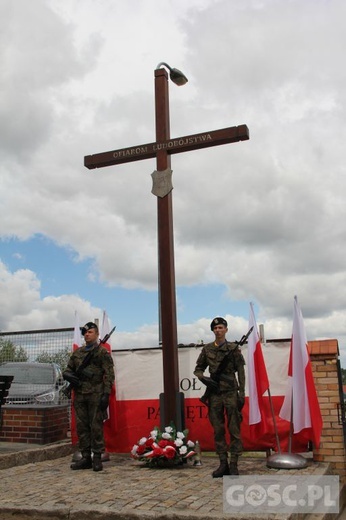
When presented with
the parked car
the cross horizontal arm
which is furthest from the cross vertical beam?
the parked car

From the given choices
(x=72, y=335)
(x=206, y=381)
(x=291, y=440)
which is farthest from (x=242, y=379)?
(x=72, y=335)

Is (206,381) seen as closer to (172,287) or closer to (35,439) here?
(172,287)

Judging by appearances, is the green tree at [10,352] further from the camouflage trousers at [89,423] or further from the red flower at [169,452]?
the red flower at [169,452]

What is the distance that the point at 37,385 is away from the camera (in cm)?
831

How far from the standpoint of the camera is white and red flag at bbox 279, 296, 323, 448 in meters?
6.13

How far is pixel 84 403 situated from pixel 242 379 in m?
2.00

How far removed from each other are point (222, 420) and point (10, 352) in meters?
4.30

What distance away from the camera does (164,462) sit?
623 cm

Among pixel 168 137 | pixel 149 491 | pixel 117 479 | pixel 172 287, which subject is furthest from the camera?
pixel 168 137

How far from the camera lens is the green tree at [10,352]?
28.2 ft

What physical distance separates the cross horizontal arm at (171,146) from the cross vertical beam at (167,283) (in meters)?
0.12

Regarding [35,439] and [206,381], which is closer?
[206,381]

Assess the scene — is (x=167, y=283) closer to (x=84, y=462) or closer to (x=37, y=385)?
(x=84, y=462)

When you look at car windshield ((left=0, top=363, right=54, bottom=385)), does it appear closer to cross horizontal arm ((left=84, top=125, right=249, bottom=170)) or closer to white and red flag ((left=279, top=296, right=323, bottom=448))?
cross horizontal arm ((left=84, top=125, right=249, bottom=170))
